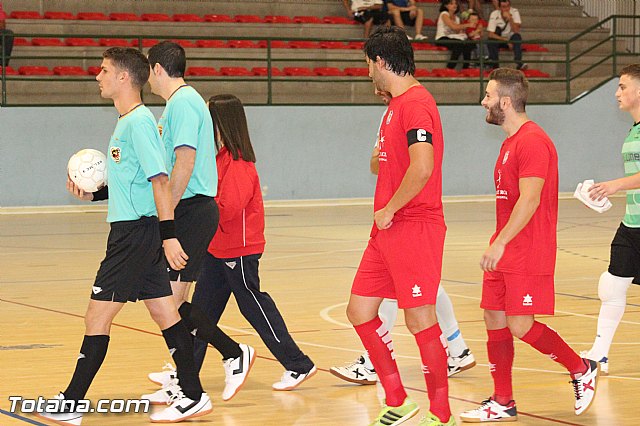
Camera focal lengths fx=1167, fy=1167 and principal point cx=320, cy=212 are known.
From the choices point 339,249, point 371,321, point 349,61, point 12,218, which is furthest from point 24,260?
point 349,61

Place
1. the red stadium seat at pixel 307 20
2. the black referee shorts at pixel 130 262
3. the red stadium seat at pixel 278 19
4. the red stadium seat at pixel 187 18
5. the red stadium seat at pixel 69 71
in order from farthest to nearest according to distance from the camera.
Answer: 1. the red stadium seat at pixel 307 20
2. the red stadium seat at pixel 278 19
3. the red stadium seat at pixel 187 18
4. the red stadium seat at pixel 69 71
5. the black referee shorts at pixel 130 262

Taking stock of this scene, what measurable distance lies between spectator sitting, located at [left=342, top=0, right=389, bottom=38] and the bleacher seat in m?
5.46

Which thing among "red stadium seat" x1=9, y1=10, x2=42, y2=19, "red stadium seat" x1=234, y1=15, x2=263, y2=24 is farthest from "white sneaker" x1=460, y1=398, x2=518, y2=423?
"red stadium seat" x1=234, y1=15, x2=263, y2=24

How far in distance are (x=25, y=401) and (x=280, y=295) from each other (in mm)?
4291

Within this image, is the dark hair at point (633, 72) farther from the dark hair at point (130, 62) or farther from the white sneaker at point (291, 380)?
the dark hair at point (130, 62)

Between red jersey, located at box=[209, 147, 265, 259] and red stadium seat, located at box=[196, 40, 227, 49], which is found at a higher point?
red stadium seat, located at box=[196, 40, 227, 49]

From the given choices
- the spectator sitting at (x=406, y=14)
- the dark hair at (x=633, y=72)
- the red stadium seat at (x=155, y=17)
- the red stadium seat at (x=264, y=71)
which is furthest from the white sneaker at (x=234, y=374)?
the spectator sitting at (x=406, y=14)

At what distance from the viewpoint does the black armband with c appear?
489 cm

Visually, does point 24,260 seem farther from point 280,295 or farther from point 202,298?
point 202,298

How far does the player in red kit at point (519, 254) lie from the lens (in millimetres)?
5309

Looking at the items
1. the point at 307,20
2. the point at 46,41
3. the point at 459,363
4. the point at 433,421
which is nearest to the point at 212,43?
the point at 307,20

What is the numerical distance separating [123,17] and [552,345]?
16.4 metres

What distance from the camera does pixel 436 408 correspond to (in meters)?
5.01

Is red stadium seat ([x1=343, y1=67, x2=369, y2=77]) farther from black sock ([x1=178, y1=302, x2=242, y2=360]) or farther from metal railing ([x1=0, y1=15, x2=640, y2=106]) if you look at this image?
black sock ([x1=178, y1=302, x2=242, y2=360])
